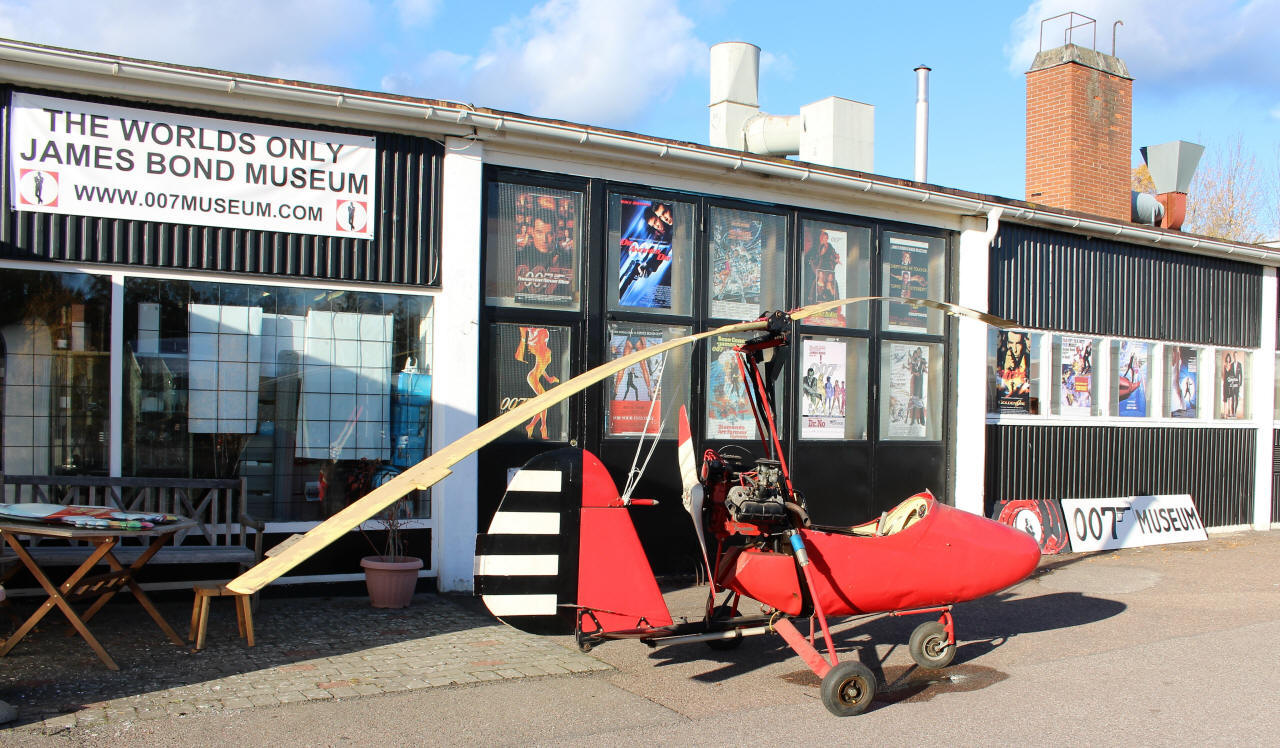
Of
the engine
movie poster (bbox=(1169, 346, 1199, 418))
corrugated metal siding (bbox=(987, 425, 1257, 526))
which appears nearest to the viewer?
the engine

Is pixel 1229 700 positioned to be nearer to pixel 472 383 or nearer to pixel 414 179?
pixel 472 383

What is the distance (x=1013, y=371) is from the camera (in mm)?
12188

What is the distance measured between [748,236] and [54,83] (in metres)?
6.09

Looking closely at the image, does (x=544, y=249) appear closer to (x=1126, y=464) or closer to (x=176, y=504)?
(x=176, y=504)

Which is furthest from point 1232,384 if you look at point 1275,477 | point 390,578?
point 390,578

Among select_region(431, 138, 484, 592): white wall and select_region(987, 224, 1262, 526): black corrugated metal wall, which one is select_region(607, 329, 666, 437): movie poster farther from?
select_region(987, 224, 1262, 526): black corrugated metal wall

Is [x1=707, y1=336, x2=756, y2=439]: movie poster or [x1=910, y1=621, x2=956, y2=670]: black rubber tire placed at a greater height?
[x1=707, y1=336, x2=756, y2=439]: movie poster

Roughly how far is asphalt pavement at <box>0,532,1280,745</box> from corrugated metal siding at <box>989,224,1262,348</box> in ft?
16.1

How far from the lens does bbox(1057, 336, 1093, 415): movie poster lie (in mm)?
12719

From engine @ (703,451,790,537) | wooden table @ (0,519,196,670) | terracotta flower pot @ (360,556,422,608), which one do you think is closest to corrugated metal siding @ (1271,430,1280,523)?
engine @ (703,451,790,537)

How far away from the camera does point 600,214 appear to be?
9.30m

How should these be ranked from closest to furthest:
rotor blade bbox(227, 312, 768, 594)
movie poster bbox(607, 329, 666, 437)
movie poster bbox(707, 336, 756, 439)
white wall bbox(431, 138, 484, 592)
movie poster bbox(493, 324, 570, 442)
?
rotor blade bbox(227, 312, 768, 594) < white wall bbox(431, 138, 484, 592) < movie poster bbox(493, 324, 570, 442) < movie poster bbox(607, 329, 666, 437) < movie poster bbox(707, 336, 756, 439)

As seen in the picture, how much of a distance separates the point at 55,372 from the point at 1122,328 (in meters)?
12.2

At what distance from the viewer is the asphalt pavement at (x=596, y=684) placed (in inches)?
201
